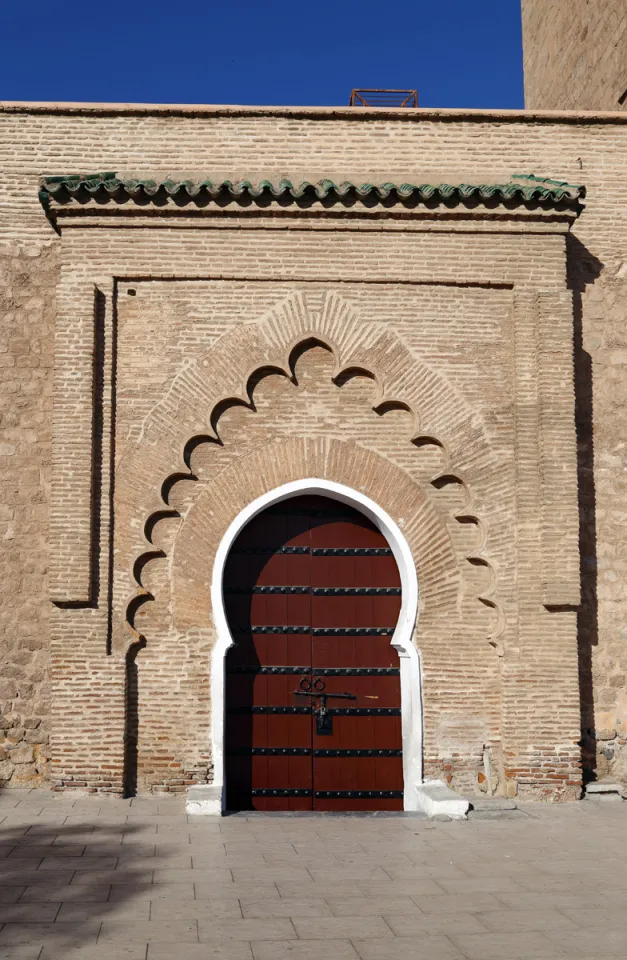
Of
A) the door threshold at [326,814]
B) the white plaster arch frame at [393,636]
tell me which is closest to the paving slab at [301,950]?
the door threshold at [326,814]

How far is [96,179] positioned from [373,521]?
348cm

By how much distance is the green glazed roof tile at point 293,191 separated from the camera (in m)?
8.38

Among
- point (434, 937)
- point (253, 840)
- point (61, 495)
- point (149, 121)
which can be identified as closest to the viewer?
point (434, 937)

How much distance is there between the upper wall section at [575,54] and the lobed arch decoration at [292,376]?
4.67 metres

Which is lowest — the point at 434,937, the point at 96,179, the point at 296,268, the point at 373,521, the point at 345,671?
the point at 434,937

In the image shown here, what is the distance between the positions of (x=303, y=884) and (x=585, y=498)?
430cm

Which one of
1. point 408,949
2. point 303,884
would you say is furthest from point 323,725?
point 408,949

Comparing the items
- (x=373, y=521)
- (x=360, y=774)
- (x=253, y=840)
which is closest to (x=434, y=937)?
(x=253, y=840)

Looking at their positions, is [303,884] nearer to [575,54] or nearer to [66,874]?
[66,874]

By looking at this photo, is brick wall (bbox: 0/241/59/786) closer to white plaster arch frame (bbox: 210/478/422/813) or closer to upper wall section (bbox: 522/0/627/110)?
white plaster arch frame (bbox: 210/478/422/813)

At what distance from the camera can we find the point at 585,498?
8.86 m

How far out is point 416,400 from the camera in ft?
28.0

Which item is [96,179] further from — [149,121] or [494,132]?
[494,132]

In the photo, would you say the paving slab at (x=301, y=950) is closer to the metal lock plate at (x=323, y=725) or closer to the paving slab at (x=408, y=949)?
the paving slab at (x=408, y=949)
